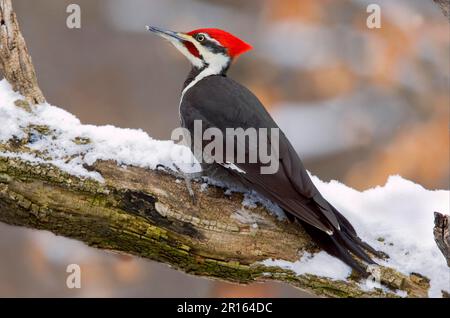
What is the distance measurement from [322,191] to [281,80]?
5.05 ft

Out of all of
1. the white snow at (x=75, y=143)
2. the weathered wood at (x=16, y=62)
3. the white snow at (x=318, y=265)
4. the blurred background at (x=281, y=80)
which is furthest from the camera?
the blurred background at (x=281, y=80)

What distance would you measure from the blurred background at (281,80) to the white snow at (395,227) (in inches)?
48.6

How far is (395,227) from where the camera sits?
3414 millimetres

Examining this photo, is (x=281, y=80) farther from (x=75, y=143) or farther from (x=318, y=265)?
(x=318, y=265)

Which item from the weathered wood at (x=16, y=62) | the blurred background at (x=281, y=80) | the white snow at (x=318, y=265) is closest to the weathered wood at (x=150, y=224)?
the white snow at (x=318, y=265)

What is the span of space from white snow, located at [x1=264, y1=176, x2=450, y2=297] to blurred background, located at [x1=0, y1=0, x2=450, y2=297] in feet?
4.05

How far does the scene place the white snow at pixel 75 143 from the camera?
10.7ft

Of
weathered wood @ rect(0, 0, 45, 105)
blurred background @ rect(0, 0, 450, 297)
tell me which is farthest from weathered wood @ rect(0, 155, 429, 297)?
blurred background @ rect(0, 0, 450, 297)

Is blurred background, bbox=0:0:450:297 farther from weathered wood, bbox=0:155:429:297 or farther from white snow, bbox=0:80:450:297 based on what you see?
weathered wood, bbox=0:155:429:297

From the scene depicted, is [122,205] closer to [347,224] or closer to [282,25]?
[347,224]

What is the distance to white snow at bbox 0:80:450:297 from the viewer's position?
10.4 ft

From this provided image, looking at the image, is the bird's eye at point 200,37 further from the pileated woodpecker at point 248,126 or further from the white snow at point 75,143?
the white snow at point 75,143

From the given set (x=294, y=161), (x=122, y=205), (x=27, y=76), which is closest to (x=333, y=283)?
(x=294, y=161)

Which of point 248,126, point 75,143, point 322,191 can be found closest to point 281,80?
point 322,191
